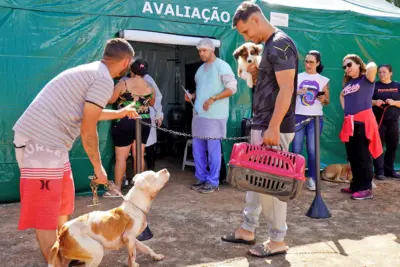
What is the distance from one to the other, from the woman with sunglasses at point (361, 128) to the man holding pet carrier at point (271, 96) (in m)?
2.20

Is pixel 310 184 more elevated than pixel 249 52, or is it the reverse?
pixel 249 52

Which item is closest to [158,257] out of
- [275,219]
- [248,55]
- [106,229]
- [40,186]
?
[106,229]

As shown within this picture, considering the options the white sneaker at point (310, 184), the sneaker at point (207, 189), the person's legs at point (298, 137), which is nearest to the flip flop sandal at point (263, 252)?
the sneaker at point (207, 189)

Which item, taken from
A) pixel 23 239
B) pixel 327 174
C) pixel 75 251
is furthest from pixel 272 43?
pixel 327 174

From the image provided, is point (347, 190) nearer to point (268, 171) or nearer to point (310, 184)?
point (310, 184)

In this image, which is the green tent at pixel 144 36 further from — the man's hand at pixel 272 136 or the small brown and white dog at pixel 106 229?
the man's hand at pixel 272 136

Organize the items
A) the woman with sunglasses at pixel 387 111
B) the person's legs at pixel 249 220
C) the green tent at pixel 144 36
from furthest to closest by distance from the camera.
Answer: the woman with sunglasses at pixel 387 111
the green tent at pixel 144 36
the person's legs at pixel 249 220

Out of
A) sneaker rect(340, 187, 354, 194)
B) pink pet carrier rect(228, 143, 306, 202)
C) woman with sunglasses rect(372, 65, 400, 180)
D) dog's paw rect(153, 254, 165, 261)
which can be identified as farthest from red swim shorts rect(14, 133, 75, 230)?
woman with sunglasses rect(372, 65, 400, 180)

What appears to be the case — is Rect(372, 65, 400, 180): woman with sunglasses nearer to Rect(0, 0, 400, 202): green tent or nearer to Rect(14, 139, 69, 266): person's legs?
Rect(0, 0, 400, 202): green tent

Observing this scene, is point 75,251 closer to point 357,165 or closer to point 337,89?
point 357,165

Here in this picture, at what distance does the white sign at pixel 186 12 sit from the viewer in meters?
5.15

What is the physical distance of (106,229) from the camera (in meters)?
2.65

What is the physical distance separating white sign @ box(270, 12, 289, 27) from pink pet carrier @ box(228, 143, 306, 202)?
3.42 m

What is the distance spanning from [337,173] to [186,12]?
327 centimetres
